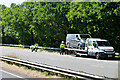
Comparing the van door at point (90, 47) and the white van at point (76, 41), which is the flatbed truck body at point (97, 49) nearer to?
the van door at point (90, 47)

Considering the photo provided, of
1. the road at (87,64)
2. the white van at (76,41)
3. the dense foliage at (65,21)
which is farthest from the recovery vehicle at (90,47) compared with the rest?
the dense foliage at (65,21)

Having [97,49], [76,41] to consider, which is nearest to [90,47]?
[97,49]

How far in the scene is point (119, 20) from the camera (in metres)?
27.2

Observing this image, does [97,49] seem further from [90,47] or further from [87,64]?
[87,64]

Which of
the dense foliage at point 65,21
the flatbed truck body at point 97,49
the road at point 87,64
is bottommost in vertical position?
the road at point 87,64

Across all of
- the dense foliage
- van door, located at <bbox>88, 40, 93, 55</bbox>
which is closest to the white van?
van door, located at <bbox>88, 40, 93, 55</bbox>

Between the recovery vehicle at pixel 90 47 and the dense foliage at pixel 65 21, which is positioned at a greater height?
the dense foliage at pixel 65 21

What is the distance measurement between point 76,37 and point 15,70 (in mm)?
11436

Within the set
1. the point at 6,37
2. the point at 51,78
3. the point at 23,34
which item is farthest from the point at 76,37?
the point at 6,37

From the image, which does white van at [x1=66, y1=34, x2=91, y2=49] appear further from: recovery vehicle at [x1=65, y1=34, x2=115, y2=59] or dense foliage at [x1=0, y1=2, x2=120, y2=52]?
dense foliage at [x1=0, y1=2, x2=120, y2=52]

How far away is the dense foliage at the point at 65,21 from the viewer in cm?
2662

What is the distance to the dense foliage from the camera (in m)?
26.6

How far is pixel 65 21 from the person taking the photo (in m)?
36.6

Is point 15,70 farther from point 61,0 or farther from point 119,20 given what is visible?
point 61,0
